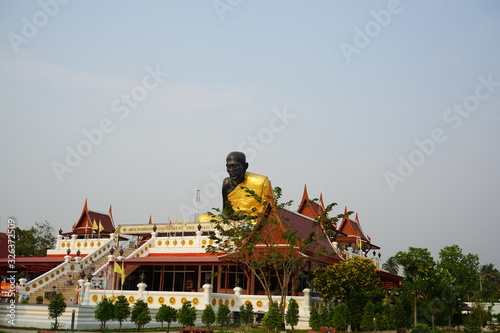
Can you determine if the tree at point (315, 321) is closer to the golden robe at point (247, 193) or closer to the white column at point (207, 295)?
the white column at point (207, 295)

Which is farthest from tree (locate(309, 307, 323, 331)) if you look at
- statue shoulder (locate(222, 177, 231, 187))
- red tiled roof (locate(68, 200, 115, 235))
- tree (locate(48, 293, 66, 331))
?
red tiled roof (locate(68, 200, 115, 235))

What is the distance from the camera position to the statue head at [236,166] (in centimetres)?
4134

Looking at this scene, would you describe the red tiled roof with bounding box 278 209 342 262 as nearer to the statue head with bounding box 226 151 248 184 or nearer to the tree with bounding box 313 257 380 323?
the tree with bounding box 313 257 380 323

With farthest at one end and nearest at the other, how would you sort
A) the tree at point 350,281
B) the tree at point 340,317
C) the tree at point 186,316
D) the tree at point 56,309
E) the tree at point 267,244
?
the tree at point 350,281, the tree at point 267,244, the tree at point 340,317, the tree at point 186,316, the tree at point 56,309

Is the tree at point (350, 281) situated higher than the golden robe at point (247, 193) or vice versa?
the golden robe at point (247, 193)

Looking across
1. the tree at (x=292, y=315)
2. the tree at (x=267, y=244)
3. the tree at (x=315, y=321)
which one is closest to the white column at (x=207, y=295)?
the tree at (x=267, y=244)

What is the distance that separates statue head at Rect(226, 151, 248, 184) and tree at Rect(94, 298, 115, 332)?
2039 centimetres

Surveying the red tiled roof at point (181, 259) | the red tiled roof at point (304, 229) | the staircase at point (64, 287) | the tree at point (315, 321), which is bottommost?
the tree at point (315, 321)

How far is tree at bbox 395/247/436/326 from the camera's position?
2885cm

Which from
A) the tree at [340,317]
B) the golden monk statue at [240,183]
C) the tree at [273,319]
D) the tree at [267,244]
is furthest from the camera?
the golden monk statue at [240,183]

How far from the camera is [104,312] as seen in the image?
21.8m

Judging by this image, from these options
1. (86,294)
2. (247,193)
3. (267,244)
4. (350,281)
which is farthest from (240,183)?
(350,281)

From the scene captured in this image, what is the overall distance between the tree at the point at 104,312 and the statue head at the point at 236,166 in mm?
20395

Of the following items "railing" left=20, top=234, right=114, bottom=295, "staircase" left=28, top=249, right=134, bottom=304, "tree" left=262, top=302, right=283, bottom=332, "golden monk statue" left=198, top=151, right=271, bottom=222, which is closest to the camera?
"tree" left=262, top=302, right=283, bottom=332
